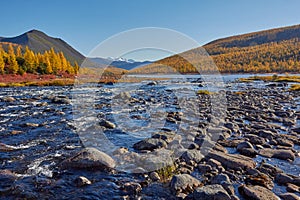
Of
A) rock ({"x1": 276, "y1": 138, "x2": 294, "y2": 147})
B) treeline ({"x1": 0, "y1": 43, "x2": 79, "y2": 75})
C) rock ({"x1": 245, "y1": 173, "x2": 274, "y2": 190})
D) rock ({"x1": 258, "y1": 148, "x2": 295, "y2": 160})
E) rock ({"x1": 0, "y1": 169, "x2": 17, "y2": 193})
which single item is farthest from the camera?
treeline ({"x1": 0, "y1": 43, "x2": 79, "y2": 75})

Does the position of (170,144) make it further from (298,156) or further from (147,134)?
(298,156)

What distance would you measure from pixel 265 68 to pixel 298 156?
104 m

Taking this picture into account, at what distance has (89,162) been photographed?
600 cm

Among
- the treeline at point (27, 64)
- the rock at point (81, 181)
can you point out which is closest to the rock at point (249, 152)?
the rock at point (81, 181)

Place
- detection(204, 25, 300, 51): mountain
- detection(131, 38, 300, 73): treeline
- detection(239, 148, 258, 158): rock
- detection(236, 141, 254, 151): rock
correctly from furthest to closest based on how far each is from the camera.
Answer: detection(204, 25, 300, 51): mountain
detection(131, 38, 300, 73): treeline
detection(236, 141, 254, 151): rock
detection(239, 148, 258, 158): rock

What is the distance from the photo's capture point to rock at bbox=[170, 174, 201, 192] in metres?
4.88

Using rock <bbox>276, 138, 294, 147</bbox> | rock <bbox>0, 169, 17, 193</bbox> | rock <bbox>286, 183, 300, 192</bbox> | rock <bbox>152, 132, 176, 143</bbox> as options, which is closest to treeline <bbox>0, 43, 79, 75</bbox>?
rock <bbox>152, 132, 176, 143</bbox>

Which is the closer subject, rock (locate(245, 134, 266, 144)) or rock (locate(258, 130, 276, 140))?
rock (locate(245, 134, 266, 144))

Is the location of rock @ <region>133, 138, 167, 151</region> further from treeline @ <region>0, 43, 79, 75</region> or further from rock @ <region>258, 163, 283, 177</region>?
treeline @ <region>0, 43, 79, 75</region>

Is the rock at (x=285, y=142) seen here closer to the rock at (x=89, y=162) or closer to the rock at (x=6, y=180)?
the rock at (x=89, y=162)

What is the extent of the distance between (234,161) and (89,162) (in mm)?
3998

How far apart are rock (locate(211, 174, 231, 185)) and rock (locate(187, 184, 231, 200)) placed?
52 cm

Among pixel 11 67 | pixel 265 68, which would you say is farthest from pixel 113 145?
pixel 265 68

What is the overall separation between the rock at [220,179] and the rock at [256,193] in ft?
1.07
